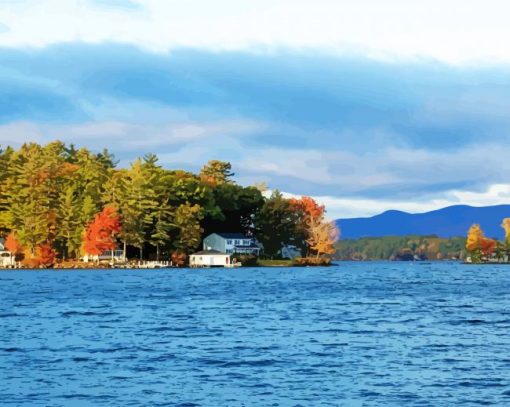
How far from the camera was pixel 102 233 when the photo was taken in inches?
7082

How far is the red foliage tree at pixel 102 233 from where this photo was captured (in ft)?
590

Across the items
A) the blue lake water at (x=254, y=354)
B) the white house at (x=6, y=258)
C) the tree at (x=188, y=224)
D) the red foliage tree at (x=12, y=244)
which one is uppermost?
the tree at (x=188, y=224)

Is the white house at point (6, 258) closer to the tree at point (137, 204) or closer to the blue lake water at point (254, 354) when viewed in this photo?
the tree at point (137, 204)

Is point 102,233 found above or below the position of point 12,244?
above

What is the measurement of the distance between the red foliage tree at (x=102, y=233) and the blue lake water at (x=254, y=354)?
102 m

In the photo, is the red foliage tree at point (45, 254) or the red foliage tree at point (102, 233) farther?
the red foliage tree at point (45, 254)

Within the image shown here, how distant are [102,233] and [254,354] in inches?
5519

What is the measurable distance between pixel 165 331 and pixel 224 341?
622 centimetres

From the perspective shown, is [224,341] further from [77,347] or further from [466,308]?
[466,308]

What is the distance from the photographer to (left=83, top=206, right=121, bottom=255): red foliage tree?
7082 inches

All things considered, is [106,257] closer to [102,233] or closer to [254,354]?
[102,233]

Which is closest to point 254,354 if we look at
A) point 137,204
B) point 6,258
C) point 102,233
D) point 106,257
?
point 102,233

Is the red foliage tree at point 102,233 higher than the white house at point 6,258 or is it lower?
higher

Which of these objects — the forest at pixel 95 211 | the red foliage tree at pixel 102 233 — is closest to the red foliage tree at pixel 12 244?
the forest at pixel 95 211
